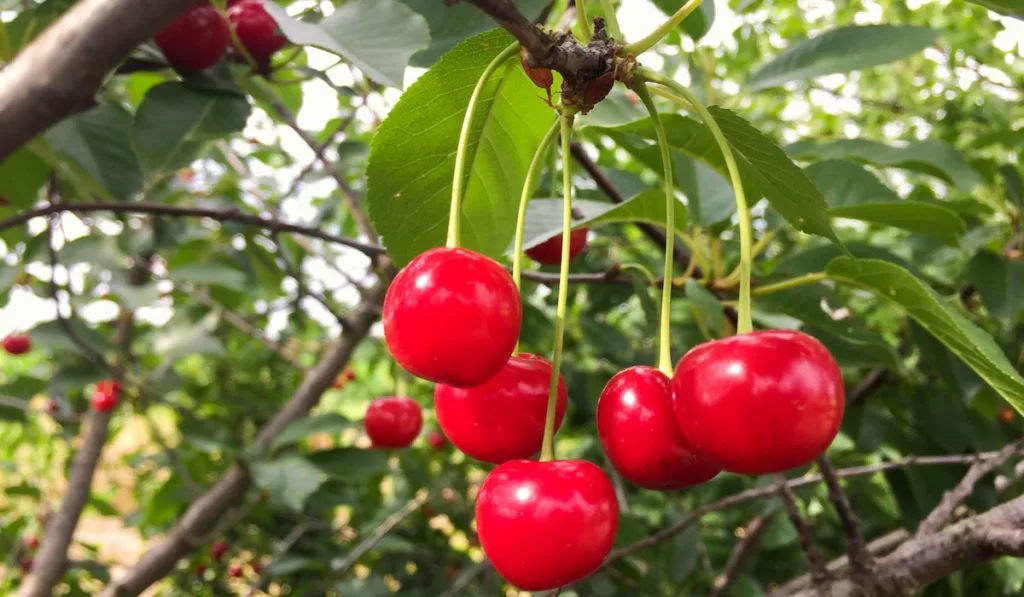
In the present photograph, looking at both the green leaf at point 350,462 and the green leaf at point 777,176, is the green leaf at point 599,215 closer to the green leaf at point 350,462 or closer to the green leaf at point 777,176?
the green leaf at point 777,176

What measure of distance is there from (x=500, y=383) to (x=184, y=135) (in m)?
0.59

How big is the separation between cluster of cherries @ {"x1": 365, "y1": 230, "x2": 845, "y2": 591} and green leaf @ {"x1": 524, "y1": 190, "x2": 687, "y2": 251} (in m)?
0.35

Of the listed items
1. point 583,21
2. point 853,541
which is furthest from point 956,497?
point 583,21

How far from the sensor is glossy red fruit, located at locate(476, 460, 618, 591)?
0.60 metres

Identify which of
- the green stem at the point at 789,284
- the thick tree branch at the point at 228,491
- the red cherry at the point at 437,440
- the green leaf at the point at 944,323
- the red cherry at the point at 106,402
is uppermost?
the green leaf at the point at 944,323

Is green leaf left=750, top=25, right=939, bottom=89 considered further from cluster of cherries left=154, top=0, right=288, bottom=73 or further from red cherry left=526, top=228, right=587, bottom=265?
cluster of cherries left=154, top=0, right=288, bottom=73

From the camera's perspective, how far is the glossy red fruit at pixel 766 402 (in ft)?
1.81

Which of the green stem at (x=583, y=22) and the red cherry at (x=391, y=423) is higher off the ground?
the green stem at (x=583, y=22)

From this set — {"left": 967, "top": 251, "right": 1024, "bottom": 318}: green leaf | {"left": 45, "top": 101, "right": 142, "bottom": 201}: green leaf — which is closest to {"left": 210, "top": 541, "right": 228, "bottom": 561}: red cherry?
{"left": 45, "top": 101, "right": 142, "bottom": 201}: green leaf

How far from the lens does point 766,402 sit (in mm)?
551

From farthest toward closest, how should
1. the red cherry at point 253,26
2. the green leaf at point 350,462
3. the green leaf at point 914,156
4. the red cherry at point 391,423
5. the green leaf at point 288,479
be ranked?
the green leaf at point 350,462
the red cherry at point 391,423
the green leaf at point 288,479
the green leaf at point 914,156
the red cherry at point 253,26

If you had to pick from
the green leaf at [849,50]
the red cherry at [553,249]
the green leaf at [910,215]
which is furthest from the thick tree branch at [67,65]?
the green leaf at [849,50]

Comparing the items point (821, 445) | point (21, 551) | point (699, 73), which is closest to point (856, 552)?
point (821, 445)

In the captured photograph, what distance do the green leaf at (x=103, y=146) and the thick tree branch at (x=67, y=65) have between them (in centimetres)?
77
